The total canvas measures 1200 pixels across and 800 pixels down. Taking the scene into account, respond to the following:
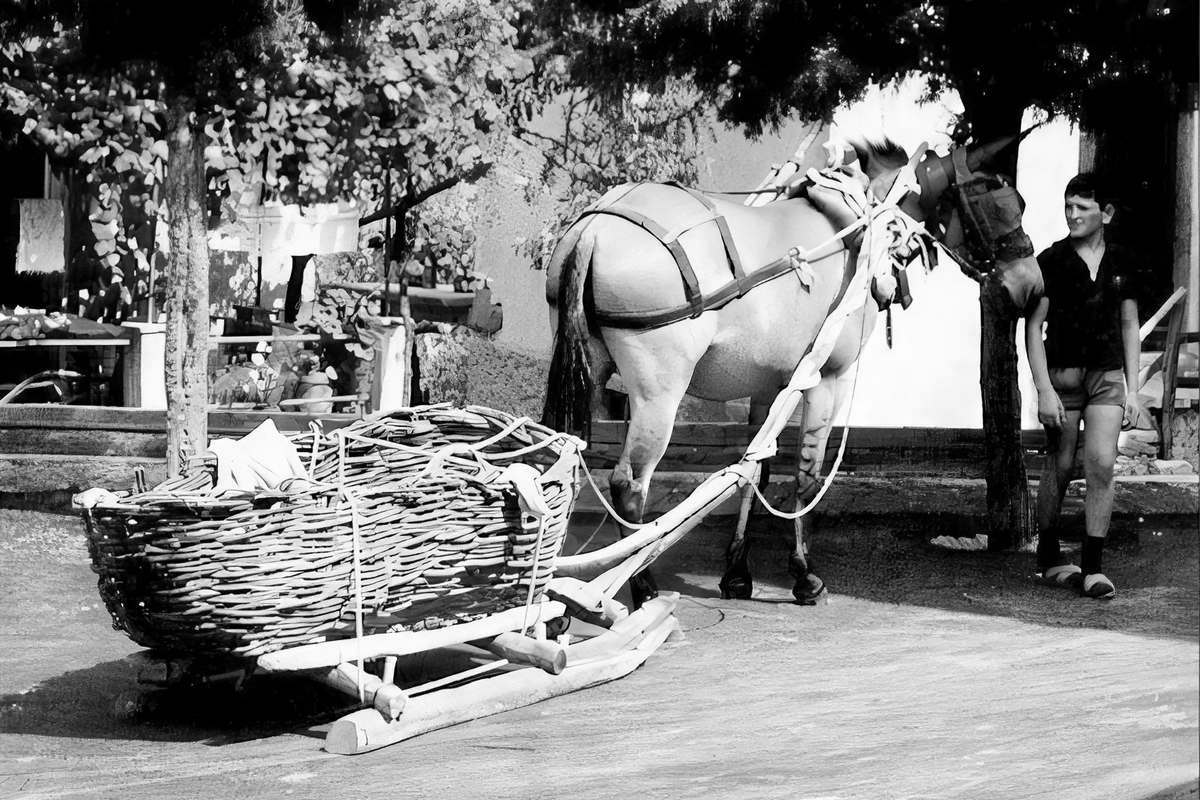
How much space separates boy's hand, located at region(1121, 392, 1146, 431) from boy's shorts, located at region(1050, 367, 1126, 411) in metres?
0.06

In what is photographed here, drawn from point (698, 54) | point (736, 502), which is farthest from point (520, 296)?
point (698, 54)

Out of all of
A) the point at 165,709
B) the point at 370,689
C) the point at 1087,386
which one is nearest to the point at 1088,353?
the point at 1087,386

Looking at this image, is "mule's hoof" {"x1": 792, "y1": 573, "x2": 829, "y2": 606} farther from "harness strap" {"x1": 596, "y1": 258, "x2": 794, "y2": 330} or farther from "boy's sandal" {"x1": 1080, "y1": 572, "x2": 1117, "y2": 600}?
"harness strap" {"x1": 596, "y1": 258, "x2": 794, "y2": 330}

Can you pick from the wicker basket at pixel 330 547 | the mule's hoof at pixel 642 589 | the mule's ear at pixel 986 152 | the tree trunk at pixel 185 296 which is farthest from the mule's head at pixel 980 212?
the tree trunk at pixel 185 296

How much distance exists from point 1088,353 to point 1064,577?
96cm

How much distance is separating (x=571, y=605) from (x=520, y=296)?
5.40 m

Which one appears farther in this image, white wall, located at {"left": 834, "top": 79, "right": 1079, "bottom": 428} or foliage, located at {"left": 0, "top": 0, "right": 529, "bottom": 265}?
white wall, located at {"left": 834, "top": 79, "right": 1079, "bottom": 428}

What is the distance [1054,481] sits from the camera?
20.6 ft

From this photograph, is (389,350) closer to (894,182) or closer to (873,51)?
(873,51)

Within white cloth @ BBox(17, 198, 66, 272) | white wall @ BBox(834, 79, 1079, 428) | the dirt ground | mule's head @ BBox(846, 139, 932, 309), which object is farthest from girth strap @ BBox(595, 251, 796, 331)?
white cloth @ BBox(17, 198, 66, 272)

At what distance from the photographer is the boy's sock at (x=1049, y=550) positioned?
6.30m

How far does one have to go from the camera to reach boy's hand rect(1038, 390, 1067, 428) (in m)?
6.00

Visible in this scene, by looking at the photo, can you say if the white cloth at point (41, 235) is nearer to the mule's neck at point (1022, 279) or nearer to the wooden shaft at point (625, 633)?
the wooden shaft at point (625, 633)

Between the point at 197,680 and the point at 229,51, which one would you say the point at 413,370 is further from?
the point at 197,680
